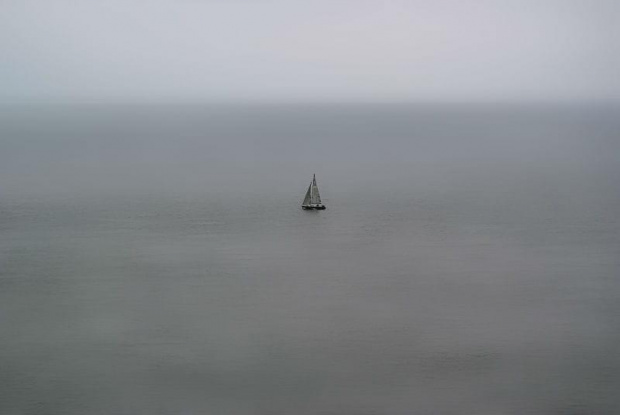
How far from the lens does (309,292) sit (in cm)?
1725

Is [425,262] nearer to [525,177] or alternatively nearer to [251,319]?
[251,319]

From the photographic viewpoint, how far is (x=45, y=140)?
49938mm

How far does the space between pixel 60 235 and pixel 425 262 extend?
11.1 meters

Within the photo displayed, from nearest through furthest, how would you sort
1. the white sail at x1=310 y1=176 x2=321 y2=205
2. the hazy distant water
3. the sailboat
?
the hazy distant water < the sailboat < the white sail at x1=310 y1=176 x2=321 y2=205

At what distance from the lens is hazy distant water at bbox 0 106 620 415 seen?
12.4 meters

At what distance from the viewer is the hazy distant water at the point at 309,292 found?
12.4 meters

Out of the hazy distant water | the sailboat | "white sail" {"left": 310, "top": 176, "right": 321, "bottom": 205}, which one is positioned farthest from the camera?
"white sail" {"left": 310, "top": 176, "right": 321, "bottom": 205}

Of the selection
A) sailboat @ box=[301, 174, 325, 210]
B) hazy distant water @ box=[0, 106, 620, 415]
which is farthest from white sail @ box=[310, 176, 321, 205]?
hazy distant water @ box=[0, 106, 620, 415]

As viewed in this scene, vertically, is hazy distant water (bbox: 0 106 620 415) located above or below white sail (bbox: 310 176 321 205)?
below

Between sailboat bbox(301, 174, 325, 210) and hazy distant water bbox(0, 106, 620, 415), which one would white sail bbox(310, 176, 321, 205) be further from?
hazy distant water bbox(0, 106, 620, 415)

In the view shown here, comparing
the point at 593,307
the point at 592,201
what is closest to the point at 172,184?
the point at 592,201

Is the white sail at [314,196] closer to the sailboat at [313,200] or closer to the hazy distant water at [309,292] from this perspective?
the sailboat at [313,200]

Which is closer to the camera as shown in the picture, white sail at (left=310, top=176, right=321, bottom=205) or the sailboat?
the sailboat

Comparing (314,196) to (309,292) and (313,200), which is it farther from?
(309,292)
